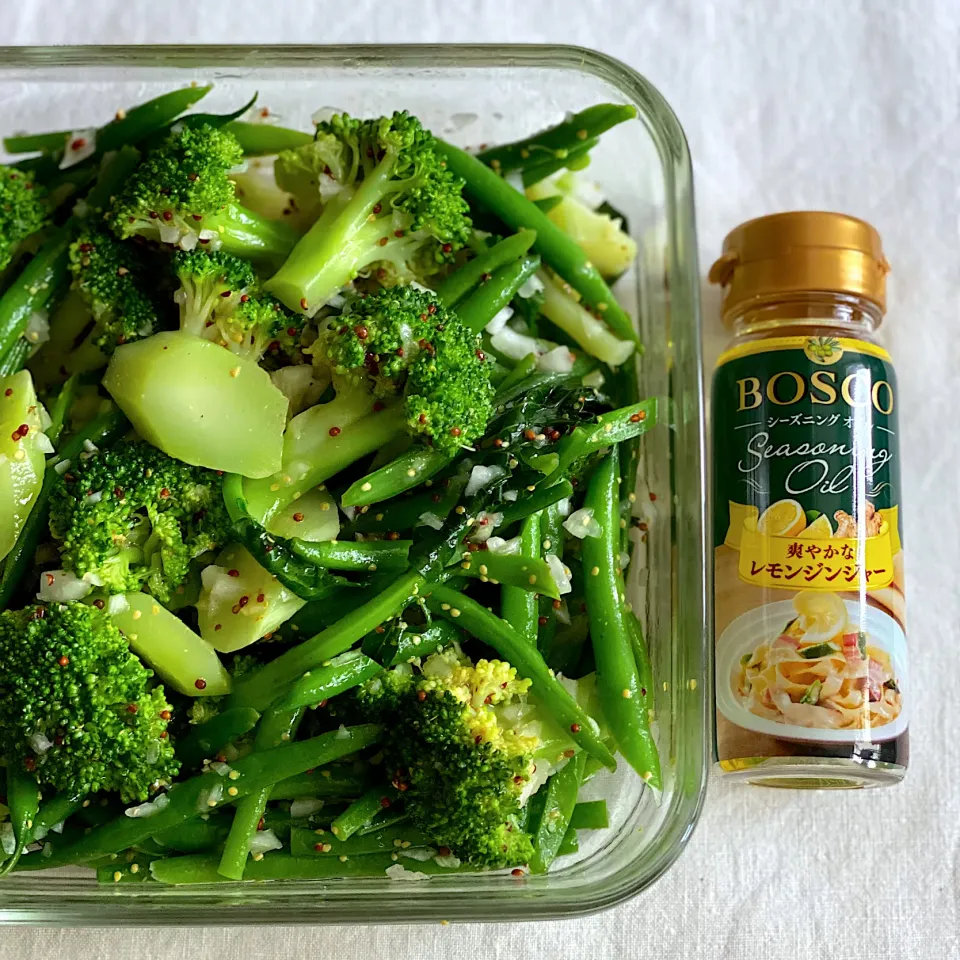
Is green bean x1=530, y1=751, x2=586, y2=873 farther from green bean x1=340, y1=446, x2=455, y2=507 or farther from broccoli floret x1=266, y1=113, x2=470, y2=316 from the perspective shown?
broccoli floret x1=266, y1=113, x2=470, y2=316

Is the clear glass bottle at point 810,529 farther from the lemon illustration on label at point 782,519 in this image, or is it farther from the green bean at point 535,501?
the green bean at point 535,501

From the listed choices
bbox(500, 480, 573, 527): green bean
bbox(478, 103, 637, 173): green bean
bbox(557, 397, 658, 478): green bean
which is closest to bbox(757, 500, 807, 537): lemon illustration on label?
bbox(557, 397, 658, 478): green bean

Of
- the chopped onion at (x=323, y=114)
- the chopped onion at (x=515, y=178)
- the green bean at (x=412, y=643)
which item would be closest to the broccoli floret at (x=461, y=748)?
the green bean at (x=412, y=643)

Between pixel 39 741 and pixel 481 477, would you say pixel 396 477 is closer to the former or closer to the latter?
pixel 481 477

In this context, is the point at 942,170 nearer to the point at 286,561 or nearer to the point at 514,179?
the point at 514,179

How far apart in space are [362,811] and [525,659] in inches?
12.0

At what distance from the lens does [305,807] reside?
53.4 inches

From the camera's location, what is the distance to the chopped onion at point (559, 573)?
4.48 ft

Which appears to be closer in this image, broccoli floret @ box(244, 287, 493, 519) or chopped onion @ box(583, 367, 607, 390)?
broccoli floret @ box(244, 287, 493, 519)

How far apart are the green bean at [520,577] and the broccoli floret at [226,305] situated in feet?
1.42

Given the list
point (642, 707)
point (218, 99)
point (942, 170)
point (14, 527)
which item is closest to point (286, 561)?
point (14, 527)

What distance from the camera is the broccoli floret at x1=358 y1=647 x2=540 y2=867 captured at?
125 centimetres

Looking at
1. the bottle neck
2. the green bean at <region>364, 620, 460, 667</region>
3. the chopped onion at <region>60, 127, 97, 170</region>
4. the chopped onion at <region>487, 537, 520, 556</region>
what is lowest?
the green bean at <region>364, 620, 460, 667</region>

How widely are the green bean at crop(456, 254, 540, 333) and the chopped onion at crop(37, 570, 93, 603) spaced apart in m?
0.64
